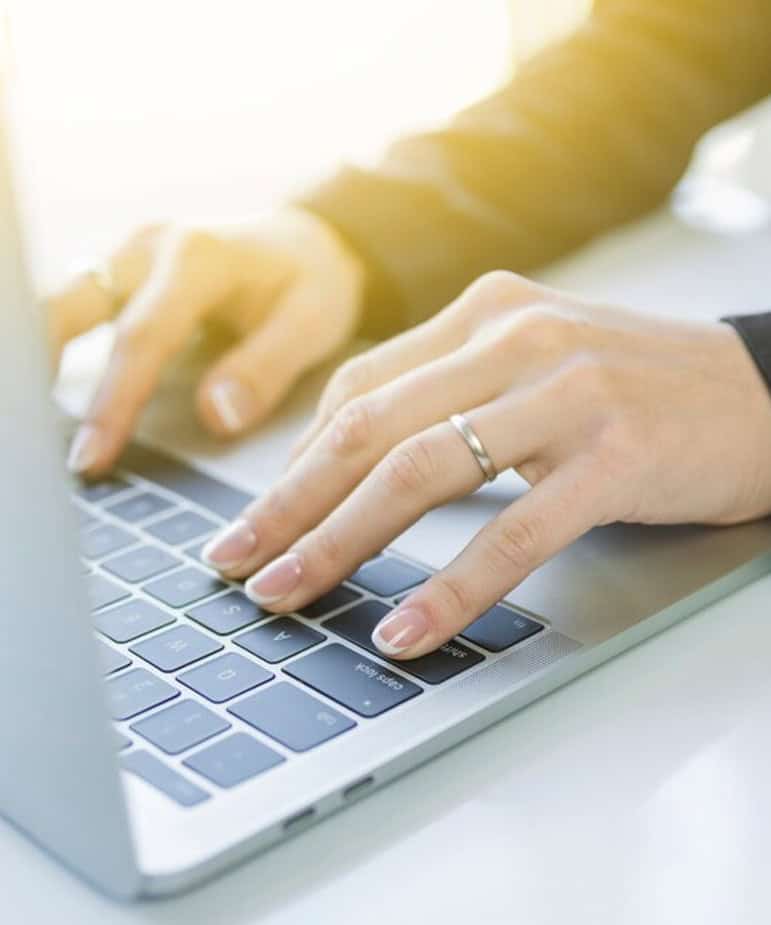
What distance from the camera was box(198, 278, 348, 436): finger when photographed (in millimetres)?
792

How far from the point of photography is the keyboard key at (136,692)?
1.58ft

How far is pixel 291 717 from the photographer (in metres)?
0.47

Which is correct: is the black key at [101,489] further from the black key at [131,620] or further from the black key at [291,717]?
the black key at [291,717]

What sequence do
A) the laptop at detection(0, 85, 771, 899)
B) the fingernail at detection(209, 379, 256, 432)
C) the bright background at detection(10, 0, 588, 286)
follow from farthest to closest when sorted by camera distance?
the bright background at detection(10, 0, 588, 286), the fingernail at detection(209, 379, 256, 432), the laptop at detection(0, 85, 771, 899)

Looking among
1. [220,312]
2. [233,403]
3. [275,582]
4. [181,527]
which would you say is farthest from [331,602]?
[220,312]

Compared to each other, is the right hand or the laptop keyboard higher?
the right hand

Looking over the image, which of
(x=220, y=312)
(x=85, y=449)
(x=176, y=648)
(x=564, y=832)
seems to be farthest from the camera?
(x=220, y=312)

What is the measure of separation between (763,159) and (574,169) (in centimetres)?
22

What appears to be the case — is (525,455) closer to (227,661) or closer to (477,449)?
(477,449)

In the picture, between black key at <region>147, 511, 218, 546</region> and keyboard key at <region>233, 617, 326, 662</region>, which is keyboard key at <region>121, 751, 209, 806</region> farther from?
black key at <region>147, 511, 218, 546</region>

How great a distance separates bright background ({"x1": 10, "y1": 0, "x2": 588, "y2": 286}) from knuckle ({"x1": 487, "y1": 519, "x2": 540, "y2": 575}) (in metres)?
0.57

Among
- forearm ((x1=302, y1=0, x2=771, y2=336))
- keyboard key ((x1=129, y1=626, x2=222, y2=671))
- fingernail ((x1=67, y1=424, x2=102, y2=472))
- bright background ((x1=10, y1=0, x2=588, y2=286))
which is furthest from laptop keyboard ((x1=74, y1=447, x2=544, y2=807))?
bright background ((x1=10, y1=0, x2=588, y2=286))

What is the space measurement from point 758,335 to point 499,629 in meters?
0.23

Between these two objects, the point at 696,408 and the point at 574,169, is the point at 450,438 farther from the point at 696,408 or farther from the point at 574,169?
the point at 574,169
